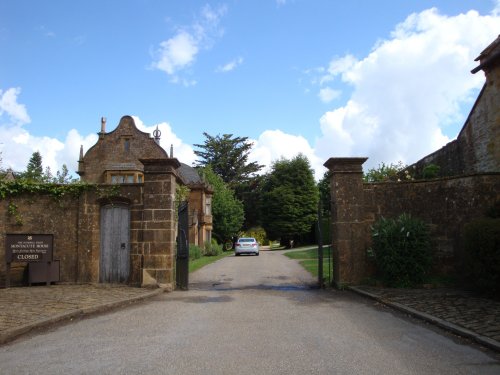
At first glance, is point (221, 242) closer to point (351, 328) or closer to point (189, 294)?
point (189, 294)

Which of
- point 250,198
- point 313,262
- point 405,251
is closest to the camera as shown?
point 405,251

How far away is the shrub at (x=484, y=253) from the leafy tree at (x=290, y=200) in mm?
39996

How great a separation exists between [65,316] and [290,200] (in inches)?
1698

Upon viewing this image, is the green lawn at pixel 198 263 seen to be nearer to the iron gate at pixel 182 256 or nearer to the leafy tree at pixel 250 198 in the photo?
the iron gate at pixel 182 256

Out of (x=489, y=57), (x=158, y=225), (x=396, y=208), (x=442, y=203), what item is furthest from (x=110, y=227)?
(x=489, y=57)

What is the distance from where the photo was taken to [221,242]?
49.3 m

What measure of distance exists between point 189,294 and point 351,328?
5241 millimetres

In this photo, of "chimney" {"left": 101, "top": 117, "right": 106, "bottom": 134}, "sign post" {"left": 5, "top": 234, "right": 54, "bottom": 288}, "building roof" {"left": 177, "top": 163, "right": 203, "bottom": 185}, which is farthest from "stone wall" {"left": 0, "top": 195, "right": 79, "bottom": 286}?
"building roof" {"left": 177, "top": 163, "right": 203, "bottom": 185}

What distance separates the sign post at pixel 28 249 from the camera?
454 inches

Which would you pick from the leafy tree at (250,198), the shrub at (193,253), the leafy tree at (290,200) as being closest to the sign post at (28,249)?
the shrub at (193,253)

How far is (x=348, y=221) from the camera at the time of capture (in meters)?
11.6

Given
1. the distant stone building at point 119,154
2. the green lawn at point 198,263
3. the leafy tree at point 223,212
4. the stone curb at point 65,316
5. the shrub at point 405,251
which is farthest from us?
the leafy tree at point 223,212

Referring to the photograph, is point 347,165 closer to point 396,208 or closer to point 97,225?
point 396,208

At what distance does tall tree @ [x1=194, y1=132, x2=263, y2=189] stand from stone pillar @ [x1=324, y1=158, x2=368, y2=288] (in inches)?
2334
